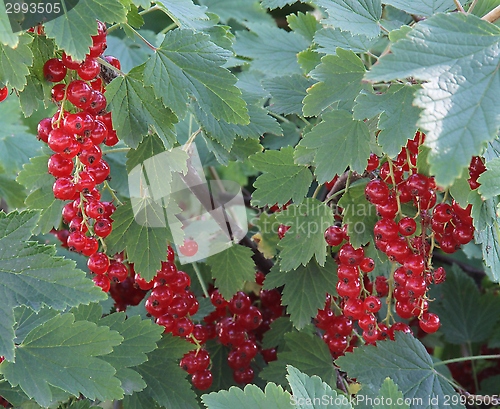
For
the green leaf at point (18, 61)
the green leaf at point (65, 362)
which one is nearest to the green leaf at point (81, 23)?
the green leaf at point (18, 61)

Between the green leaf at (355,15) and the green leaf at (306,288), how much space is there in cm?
34

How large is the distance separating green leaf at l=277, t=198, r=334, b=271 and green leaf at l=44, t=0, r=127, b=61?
0.35 metres

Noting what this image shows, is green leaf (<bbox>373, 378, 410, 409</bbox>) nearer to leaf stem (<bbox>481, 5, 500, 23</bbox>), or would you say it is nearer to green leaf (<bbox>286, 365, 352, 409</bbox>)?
green leaf (<bbox>286, 365, 352, 409</bbox>)

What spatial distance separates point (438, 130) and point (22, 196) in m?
0.89

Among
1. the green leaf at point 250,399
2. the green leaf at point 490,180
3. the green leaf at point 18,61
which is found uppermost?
the green leaf at point 18,61

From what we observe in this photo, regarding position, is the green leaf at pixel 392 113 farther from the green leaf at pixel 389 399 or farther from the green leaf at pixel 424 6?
the green leaf at pixel 389 399

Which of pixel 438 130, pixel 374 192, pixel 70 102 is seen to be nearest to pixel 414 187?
pixel 374 192

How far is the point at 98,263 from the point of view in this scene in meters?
0.75

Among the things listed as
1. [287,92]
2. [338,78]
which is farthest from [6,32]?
[287,92]

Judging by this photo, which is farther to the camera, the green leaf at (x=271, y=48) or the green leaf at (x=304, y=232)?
the green leaf at (x=271, y=48)

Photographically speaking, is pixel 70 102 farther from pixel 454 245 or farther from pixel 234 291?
pixel 454 245

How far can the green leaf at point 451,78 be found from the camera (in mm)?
497

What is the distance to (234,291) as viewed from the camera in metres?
0.88

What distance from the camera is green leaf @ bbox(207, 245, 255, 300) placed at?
88 centimetres
